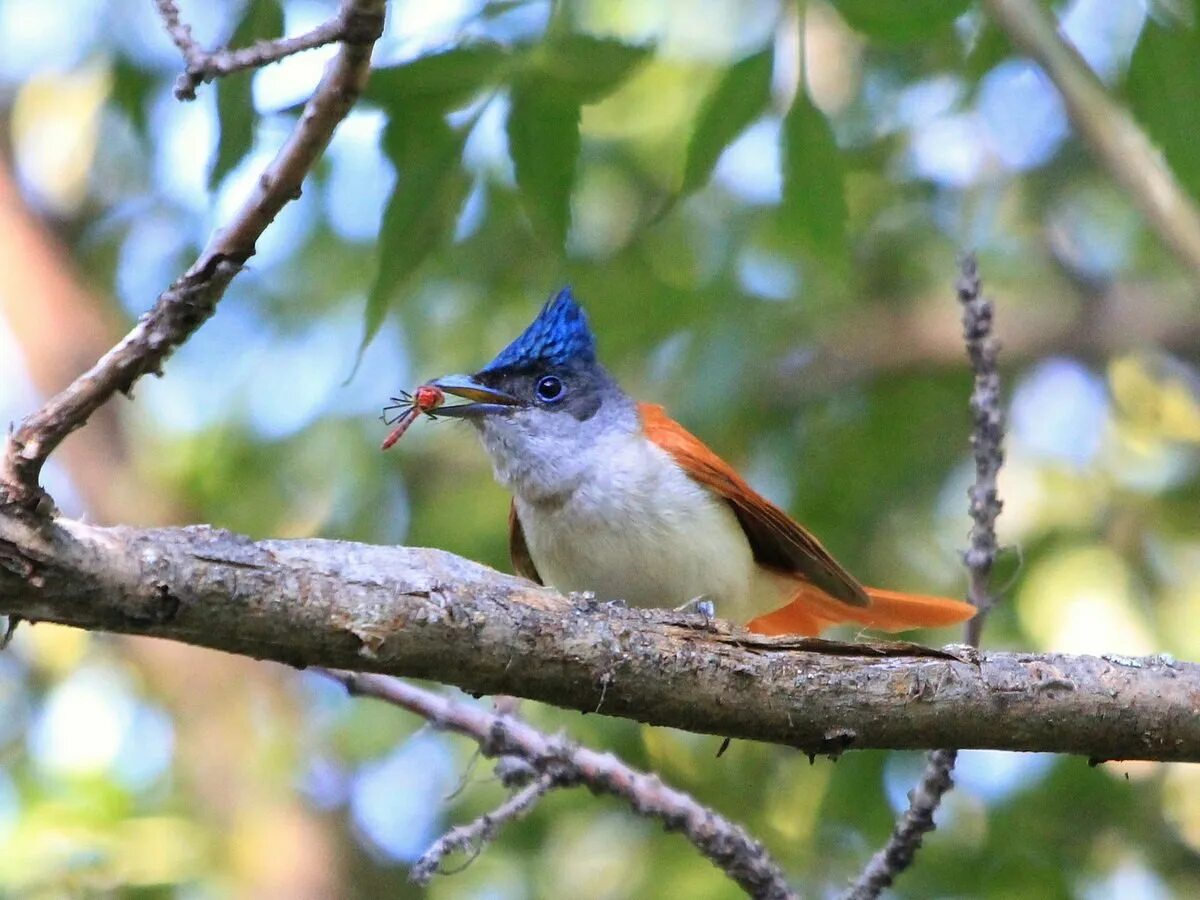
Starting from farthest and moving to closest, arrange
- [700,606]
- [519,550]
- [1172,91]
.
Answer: [519,550]
[700,606]
[1172,91]

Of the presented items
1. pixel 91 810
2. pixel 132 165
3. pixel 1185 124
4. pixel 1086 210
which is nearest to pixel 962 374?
pixel 1086 210

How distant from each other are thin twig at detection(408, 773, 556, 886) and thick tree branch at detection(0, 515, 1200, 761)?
68cm

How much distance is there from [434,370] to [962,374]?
2.29 meters

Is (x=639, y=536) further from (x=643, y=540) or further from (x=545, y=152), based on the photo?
(x=545, y=152)

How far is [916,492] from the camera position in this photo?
595cm

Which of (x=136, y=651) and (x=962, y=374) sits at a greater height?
(x=962, y=374)

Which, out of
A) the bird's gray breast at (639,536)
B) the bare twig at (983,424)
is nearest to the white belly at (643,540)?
the bird's gray breast at (639,536)

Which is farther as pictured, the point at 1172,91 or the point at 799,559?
the point at 799,559

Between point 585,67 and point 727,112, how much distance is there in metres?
Result: 0.32

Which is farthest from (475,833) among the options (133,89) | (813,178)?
(133,89)

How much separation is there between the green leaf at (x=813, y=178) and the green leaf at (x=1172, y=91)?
636mm

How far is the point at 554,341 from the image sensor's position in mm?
4660

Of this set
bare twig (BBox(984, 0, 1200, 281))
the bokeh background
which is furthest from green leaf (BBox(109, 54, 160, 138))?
bare twig (BBox(984, 0, 1200, 281))

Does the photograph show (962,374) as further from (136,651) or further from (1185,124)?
(136,651)
